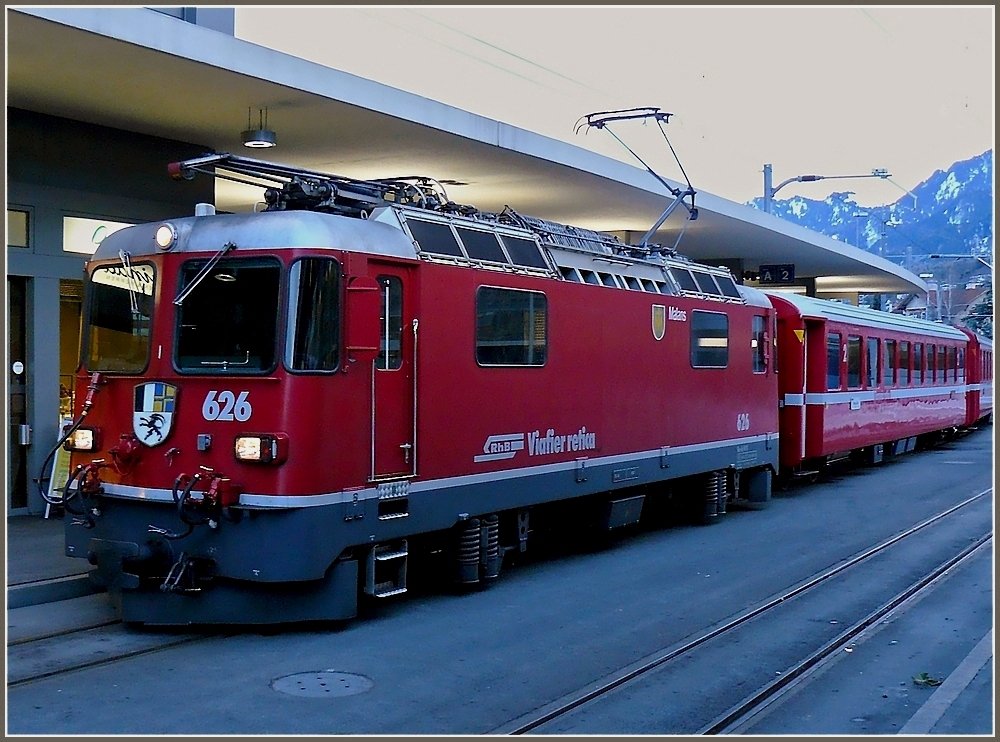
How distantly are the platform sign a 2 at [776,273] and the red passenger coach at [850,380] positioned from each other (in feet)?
16.7

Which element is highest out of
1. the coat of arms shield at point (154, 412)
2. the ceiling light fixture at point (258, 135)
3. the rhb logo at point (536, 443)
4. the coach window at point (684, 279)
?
the ceiling light fixture at point (258, 135)

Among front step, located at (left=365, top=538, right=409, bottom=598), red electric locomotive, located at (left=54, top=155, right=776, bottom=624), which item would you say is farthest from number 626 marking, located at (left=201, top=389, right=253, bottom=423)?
front step, located at (left=365, top=538, right=409, bottom=598)

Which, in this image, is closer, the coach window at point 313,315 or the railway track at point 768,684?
the railway track at point 768,684

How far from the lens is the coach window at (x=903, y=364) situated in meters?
23.4

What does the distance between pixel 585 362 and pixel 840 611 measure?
3.59m

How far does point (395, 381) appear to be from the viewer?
345 inches

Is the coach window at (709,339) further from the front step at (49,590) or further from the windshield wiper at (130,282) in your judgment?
the front step at (49,590)

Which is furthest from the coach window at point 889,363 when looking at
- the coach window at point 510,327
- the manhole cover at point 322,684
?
the manhole cover at point 322,684

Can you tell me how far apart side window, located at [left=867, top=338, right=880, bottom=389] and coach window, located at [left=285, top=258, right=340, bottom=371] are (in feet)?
51.2

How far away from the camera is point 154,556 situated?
800 centimetres

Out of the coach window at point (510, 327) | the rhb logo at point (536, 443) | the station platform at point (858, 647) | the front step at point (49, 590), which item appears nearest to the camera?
the station platform at point (858, 647)

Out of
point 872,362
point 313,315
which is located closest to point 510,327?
point 313,315

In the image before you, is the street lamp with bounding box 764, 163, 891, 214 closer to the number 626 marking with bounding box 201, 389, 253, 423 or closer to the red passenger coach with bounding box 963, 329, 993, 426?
the red passenger coach with bounding box 963, 329, 993, 426

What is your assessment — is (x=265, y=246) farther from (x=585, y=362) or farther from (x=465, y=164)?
(x=465, y=164)
